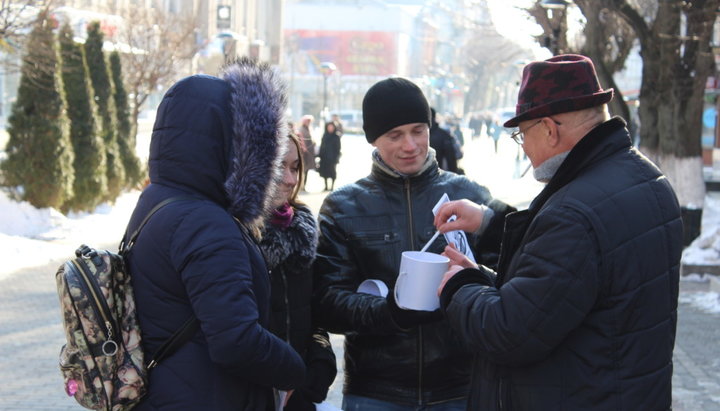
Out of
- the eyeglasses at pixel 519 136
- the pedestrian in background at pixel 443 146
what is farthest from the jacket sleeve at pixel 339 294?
the pedestrian in background at pixel 443 146

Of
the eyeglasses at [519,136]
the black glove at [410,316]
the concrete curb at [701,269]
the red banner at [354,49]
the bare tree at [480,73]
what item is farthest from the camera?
the red banner at [354,49]

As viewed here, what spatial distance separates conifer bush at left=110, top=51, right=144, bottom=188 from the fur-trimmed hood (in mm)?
18120

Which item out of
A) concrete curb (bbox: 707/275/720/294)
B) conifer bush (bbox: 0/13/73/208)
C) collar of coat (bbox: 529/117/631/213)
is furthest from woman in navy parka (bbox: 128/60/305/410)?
conifer bush (bbox: 0/13/73/208)

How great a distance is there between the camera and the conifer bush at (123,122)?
66.8ft

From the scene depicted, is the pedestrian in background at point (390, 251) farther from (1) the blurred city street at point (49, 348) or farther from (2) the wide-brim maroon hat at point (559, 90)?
(1) the blurred city street at point (49, 348)

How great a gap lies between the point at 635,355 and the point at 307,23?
123m

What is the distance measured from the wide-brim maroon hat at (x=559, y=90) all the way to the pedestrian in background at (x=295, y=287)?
2.75ft

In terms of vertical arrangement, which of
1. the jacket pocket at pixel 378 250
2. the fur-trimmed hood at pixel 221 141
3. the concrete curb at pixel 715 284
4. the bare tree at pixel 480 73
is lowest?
the bare tree at pixel 480 73

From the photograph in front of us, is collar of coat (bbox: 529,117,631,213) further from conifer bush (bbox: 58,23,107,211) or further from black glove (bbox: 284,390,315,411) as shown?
conifer bush (bbox: 58,23,107,211)

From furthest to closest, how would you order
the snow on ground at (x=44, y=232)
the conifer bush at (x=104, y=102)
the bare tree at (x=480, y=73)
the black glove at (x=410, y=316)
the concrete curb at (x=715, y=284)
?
the bare tree at (x=480, y=73)
the conifer bush at (x=104, y=102)
the snow on ground at (x=44, y=232)
the concrete curb at (x=715, y=284)
the black glove at (x=410, y=316)

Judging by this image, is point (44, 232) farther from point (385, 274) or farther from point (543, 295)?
point (543, 295)

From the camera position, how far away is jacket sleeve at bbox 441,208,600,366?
2.42 metres

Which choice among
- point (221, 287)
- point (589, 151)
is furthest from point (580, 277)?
point (221, 287)

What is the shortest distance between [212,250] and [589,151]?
1.03m
